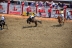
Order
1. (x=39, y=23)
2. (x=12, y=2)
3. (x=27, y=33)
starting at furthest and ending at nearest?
(x=12, y=2), (x=39, y=23), (x=27, y=33)

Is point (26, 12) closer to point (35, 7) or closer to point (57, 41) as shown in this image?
point (35, 7)

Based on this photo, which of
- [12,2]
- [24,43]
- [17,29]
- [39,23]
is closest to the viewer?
[24,43]

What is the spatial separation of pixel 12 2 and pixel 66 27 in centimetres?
589

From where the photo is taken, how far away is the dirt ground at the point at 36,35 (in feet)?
27.0

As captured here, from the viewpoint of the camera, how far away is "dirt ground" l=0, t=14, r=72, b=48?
8242 millimetres

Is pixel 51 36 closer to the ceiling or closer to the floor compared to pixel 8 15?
closer to the floor

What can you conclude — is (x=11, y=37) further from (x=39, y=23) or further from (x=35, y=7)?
(x=35, y=7)

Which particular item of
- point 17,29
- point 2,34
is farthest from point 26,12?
point 2,34

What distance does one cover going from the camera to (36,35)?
9.43 m

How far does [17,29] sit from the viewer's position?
1039 cm

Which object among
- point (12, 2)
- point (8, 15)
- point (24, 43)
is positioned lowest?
point (24, 43)

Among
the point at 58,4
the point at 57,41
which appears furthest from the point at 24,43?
the point at 58,4

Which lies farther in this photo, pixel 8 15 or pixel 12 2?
pixel 12 2

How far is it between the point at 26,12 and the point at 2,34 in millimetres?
4768
